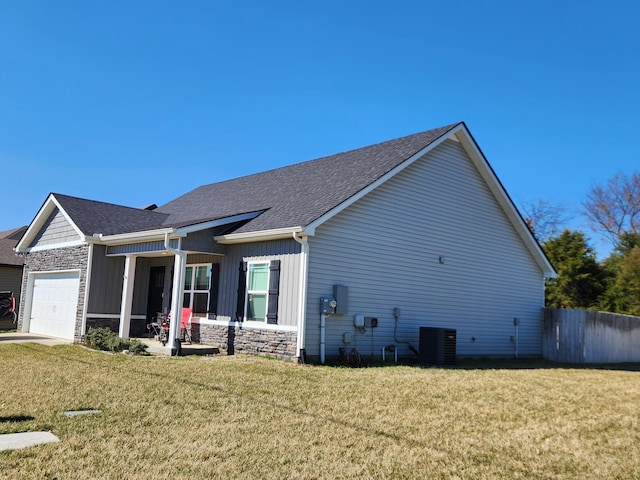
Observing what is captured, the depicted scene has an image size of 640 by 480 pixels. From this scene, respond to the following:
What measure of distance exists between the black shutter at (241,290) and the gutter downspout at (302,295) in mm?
1916

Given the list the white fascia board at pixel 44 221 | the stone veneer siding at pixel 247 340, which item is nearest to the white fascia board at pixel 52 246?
the white fascia board at pixel 44 221

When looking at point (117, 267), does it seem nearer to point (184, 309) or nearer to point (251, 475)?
point (184, 309)

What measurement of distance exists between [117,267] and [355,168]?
7.72 metres

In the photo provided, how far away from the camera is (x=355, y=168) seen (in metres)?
15.1

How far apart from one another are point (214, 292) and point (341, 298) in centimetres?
363

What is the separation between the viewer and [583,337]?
56.6ft

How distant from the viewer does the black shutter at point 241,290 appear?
1300 centimetres

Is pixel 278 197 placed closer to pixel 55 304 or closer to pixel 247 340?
pixel 247 340

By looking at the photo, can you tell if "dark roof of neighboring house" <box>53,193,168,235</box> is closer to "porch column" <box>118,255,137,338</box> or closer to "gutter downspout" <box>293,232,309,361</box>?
"porch column" <box>118,255,137,338</box>

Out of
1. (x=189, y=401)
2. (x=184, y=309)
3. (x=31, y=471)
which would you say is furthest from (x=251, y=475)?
(x=184, y=309)

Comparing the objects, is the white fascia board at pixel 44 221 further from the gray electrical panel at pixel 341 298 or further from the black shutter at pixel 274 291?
the gray electrical panel at pixel 341 298

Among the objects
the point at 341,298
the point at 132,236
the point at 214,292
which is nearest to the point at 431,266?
the point at 341,298

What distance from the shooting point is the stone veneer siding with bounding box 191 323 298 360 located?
1186 cm

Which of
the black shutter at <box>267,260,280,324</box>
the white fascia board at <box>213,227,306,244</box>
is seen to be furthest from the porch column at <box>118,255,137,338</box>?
the black shutter at <box>267,260,280,324</box>
